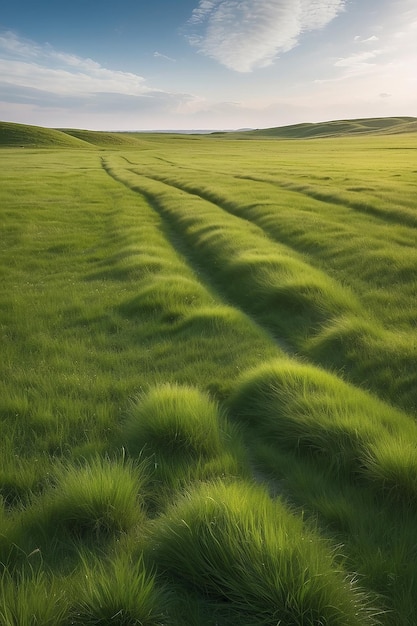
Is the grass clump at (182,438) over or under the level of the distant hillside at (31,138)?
under

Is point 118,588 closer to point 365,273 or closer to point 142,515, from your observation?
point 142,515

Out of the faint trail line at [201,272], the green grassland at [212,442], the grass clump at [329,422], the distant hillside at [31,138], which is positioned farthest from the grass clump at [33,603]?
the distant hillside at [31,138]

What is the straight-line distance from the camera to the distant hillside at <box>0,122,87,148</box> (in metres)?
94.2

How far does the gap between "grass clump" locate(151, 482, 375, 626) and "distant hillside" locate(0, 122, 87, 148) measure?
101 meters

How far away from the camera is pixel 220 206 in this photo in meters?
21.5

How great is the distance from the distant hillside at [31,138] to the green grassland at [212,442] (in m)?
94.1

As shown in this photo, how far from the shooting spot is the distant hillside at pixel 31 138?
94.2 m

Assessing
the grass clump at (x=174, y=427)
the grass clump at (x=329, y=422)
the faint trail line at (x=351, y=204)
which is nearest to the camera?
the grass clump at (x=329, y=422)

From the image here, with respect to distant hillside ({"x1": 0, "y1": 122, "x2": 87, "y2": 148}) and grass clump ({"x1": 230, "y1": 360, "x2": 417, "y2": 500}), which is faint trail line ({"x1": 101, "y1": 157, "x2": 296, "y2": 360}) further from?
distant hillside ({"x1": 0, "y1": 122, "x2": 87, "y2": 148})

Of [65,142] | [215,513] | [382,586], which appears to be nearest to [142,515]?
[215,513]

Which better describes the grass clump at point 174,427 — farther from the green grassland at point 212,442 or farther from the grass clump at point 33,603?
the grass clump at point 33,603

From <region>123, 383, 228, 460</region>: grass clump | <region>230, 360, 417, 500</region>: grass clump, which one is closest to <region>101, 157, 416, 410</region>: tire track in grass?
<region>230, 360, 417, 500</region>: grass clump

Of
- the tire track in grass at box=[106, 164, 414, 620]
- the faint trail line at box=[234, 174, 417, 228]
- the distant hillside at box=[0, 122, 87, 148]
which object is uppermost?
the distant hillside at box=[0, 122, 87, 148]

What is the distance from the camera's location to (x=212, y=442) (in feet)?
13.7
